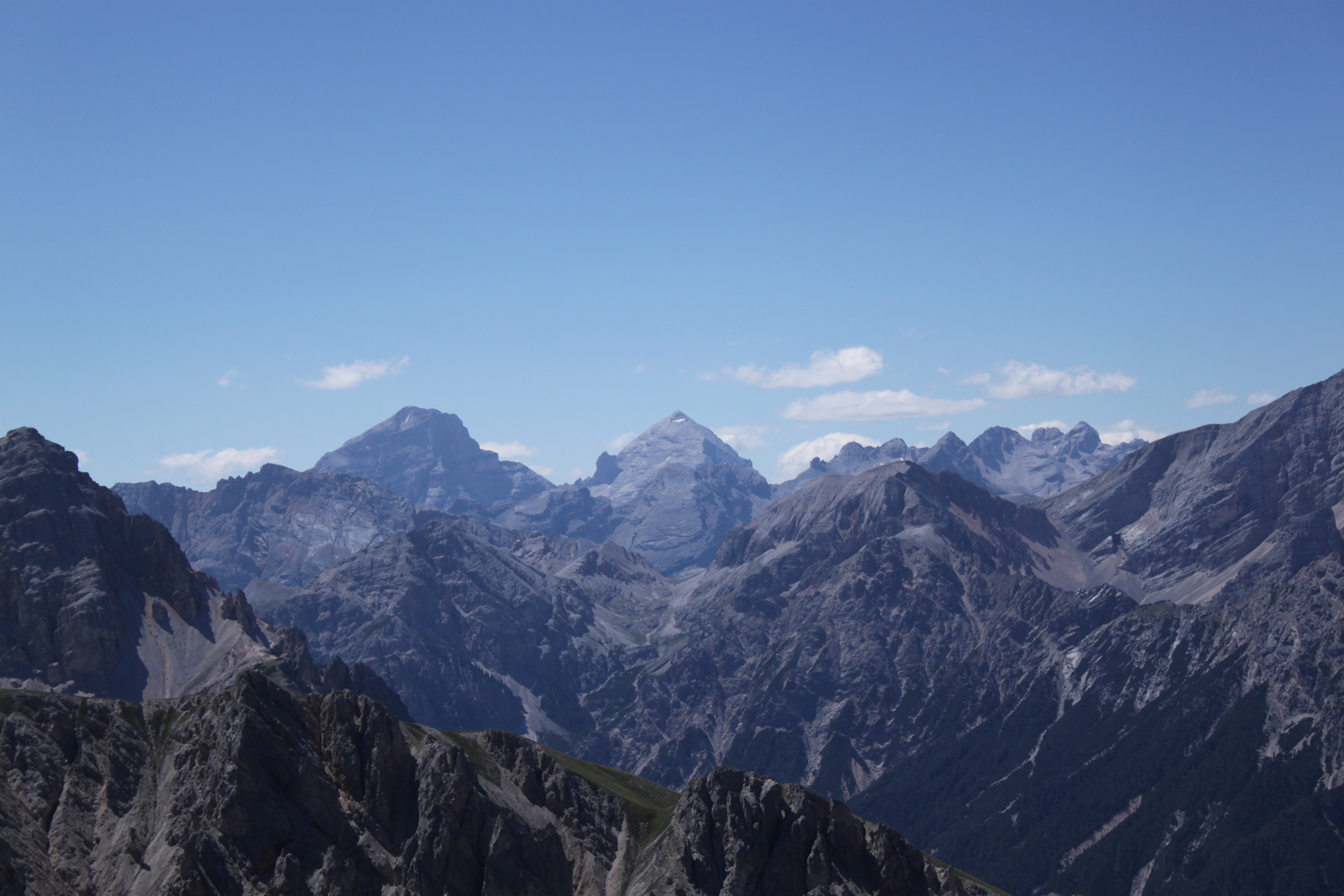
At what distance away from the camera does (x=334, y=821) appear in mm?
170500

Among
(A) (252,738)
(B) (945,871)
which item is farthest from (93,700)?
(B) (945,871)

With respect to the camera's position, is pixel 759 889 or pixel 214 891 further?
pixel 759 889

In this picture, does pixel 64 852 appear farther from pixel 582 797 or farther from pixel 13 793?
pixel 582 797

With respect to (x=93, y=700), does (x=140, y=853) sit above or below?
below

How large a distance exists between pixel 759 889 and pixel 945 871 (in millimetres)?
28656

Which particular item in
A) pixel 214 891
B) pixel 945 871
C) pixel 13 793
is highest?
pixel 13 793

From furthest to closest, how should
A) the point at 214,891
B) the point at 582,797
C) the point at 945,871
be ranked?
the point at 582,797, the point at 945,871, the point at 214,891

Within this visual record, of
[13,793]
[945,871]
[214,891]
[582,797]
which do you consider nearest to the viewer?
[214,891]

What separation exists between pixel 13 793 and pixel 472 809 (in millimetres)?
62058

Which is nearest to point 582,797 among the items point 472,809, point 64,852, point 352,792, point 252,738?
point 472,809

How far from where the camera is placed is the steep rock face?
538 ft

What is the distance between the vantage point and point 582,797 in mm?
197375

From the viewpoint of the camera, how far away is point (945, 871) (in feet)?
603

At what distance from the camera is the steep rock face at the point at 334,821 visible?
538 ft
